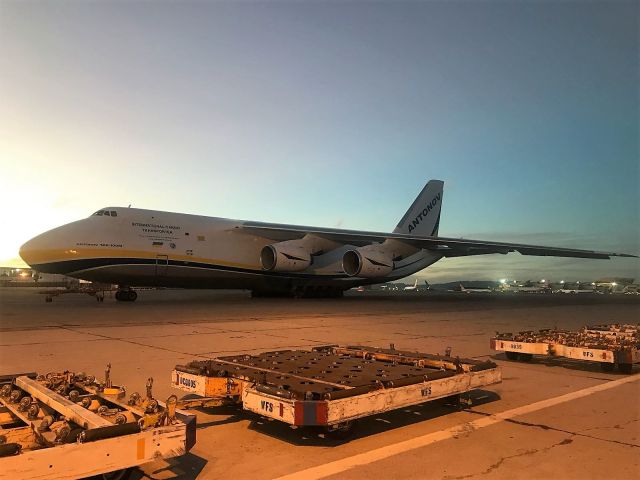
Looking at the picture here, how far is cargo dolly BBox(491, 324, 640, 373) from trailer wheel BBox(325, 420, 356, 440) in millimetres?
4673

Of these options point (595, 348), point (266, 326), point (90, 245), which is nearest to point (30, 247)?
point (90, 245)

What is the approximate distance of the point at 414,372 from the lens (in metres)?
5.13

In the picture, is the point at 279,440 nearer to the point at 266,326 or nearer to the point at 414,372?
the point at 414,372

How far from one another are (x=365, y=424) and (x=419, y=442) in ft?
2.14

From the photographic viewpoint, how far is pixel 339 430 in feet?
13.5

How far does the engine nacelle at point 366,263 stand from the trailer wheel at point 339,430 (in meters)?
19.1

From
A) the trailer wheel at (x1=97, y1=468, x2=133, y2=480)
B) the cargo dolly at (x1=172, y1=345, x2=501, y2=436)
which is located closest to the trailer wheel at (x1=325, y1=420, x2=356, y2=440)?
the cargo dolly at (x1=172, y1=345, x2=501, y2=436)

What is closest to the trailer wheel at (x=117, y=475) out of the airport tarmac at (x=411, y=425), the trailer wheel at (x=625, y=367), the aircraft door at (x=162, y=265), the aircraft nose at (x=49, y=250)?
the airport tarmac at (x=411, y=425)

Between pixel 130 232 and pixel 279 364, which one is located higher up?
pixel 130 232

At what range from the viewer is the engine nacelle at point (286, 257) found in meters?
23.2

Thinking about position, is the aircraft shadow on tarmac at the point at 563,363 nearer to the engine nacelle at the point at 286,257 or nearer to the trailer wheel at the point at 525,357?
the trailer wheel at the point at 525,357

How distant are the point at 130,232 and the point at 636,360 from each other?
18.0 meters

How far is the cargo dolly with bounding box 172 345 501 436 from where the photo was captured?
12.8 feet

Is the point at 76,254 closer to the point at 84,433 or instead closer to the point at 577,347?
the point at 577,347
